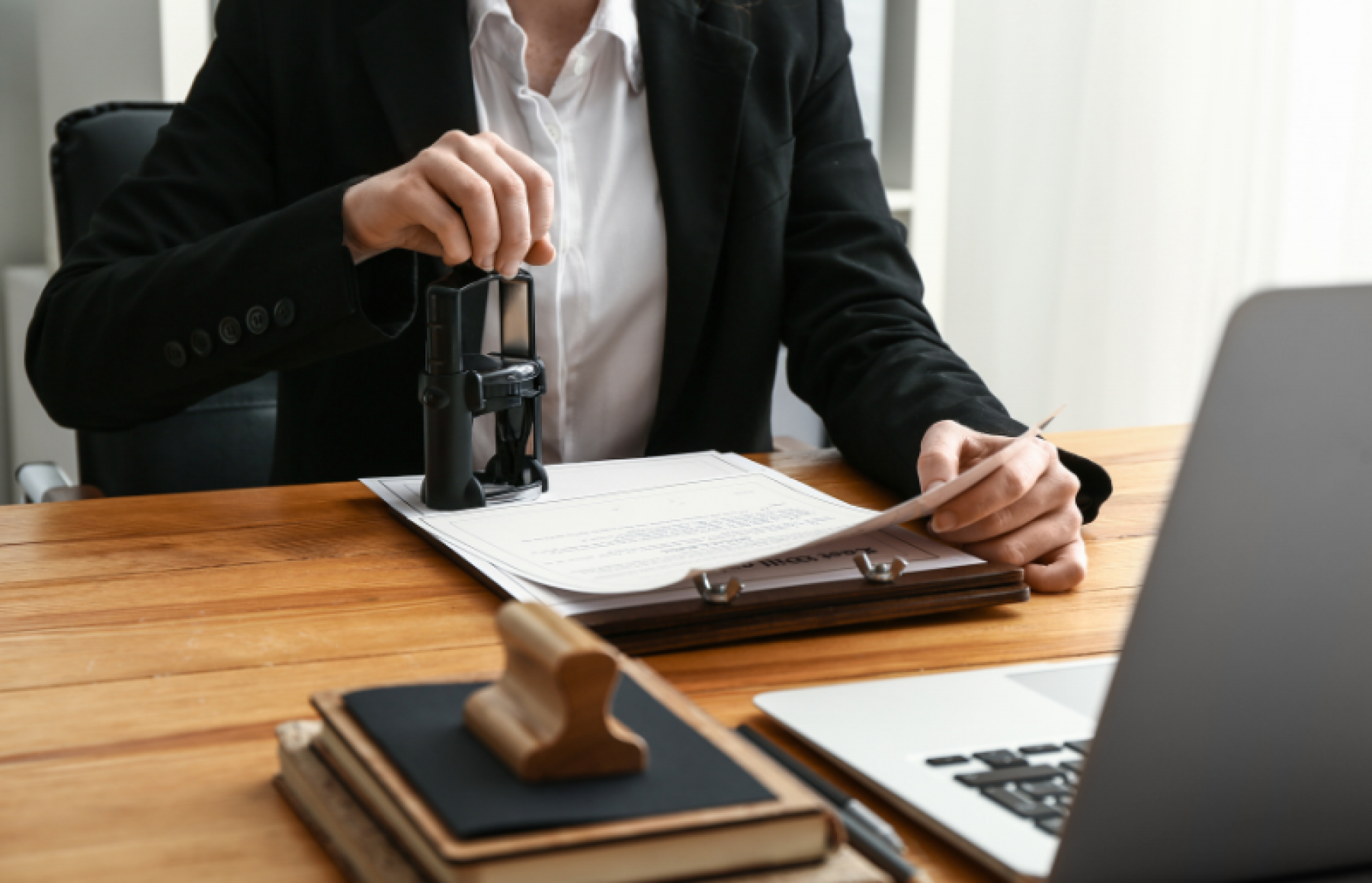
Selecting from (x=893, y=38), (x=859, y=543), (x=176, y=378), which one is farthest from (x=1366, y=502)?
(x=893, y=38)

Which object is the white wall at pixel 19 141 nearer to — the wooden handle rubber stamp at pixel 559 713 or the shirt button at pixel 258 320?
the shirt button at pixel 258 320

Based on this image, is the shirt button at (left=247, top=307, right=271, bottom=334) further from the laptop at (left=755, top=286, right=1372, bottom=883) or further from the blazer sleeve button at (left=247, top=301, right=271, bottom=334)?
the laptop at (left=755, top=286, right=1372, bottom=883)

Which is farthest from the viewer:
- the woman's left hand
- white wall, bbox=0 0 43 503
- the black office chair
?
white wall, bbox=0 0 43 503

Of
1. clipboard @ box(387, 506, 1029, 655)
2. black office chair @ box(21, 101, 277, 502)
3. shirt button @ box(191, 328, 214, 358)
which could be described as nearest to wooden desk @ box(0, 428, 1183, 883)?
clipboard @ box(387, 506, 1029, 655)

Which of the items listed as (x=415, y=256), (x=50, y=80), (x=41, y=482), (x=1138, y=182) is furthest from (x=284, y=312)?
(x=1138, y=182)

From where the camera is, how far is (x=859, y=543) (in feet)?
2.59

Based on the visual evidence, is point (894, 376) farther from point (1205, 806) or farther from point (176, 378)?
point (1205, 806)

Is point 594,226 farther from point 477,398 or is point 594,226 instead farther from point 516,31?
point 477,398

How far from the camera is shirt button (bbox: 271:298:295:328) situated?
37.7 inches

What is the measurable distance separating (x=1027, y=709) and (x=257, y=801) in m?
0.32

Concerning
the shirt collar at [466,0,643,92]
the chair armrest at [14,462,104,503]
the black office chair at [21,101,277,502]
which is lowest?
the chair armrest at [14,462,104,503]

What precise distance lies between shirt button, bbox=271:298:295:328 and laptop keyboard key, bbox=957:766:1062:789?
2.19 ft

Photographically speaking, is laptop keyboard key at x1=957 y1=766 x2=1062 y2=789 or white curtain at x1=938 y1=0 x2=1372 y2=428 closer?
laptop keyboard key at x1=957 y1=766 x2=1062 y2=789

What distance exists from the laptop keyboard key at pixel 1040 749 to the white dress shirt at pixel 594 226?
84 centimetres
